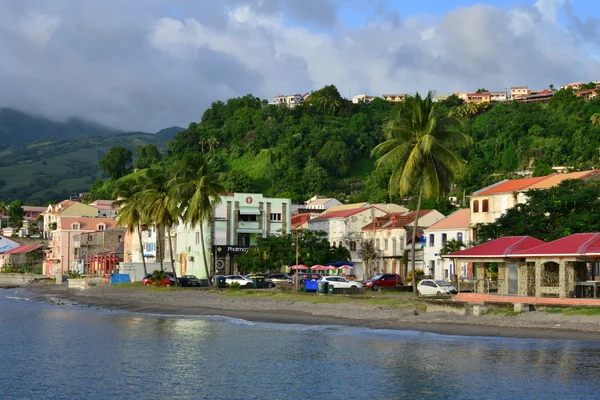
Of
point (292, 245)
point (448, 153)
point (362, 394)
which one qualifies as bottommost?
point (362, 394)

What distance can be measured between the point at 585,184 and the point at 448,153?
17848 mm

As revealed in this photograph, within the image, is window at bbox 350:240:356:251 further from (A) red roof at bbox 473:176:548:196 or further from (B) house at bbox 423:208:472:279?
(A) red roof at bbox 473:176:548:196

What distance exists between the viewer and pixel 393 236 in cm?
9462

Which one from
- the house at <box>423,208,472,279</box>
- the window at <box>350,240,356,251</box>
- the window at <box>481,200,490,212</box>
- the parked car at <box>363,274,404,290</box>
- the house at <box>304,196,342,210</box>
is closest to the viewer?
the parked car at <box>363,274,404,290</box>

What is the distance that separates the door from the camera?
5406 centimetres

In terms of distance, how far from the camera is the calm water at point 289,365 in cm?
3297

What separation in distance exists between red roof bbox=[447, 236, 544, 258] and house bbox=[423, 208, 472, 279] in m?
27.5

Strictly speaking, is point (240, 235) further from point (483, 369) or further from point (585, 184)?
point (483, 369)

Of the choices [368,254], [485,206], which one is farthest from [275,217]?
[485,206]

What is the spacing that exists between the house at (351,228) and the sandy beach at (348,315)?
23.7 m

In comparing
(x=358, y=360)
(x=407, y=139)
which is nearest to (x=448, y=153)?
(x=407, y=139)

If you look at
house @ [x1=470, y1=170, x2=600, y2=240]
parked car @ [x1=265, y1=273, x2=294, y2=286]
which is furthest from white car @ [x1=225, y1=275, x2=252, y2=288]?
house @ [x1=470, y1=170, x2=600, y2=240]

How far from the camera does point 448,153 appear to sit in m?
60.8

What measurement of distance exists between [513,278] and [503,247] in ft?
7.01
